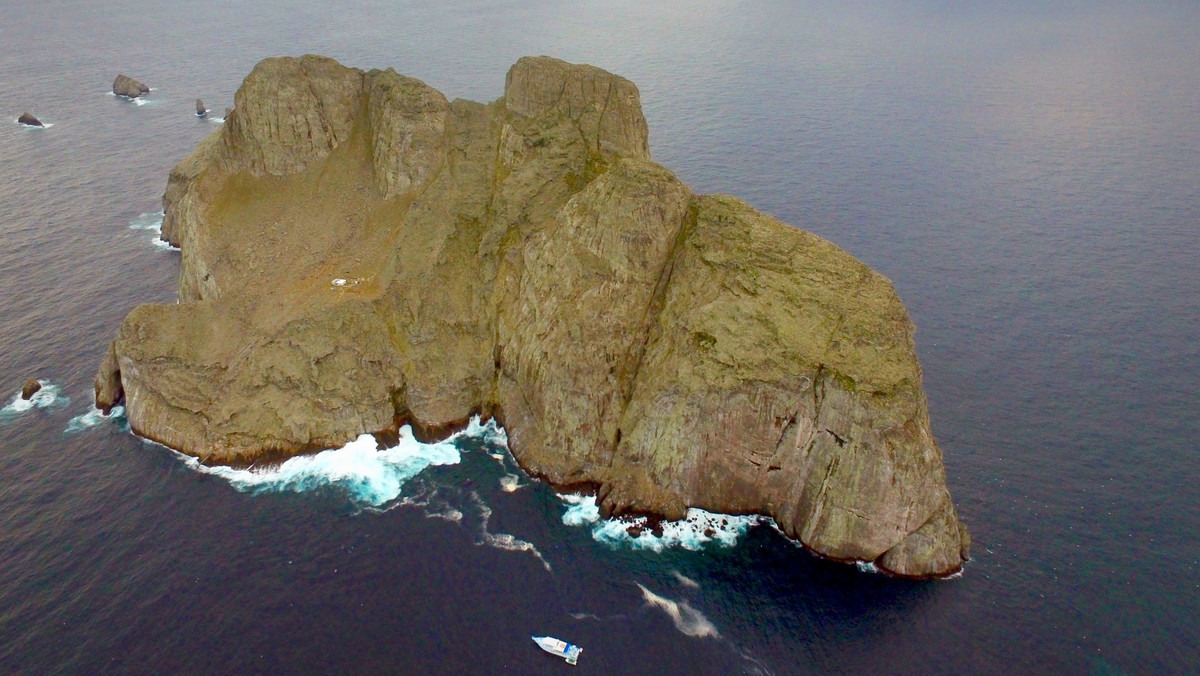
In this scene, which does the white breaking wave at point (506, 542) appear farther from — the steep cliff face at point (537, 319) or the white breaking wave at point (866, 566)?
the white breaking wave at point (866, 566)

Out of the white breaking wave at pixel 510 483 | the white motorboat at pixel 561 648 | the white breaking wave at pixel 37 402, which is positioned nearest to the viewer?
the white motorboat at pixel 561 648

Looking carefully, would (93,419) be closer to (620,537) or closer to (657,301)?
(620,537)

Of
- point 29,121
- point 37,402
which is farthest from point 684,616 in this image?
point 29,121

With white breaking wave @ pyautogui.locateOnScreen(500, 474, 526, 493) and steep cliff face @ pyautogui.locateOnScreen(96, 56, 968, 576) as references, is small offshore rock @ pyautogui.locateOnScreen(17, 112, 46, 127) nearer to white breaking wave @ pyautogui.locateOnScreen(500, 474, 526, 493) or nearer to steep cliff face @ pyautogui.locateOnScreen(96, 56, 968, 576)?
steep cliff face @ pyautogui.locateOnScreen(96, 56, 968, 576)

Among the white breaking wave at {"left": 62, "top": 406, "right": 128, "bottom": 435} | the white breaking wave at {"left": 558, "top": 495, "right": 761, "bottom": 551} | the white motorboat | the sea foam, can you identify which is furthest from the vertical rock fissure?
the white breaking wave at {"left": 62, "top": 406, "right": 128, "bottom": 435}

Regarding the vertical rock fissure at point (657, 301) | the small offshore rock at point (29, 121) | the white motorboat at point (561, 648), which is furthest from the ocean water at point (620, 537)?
the small offshore rock at point (29, 121)
